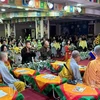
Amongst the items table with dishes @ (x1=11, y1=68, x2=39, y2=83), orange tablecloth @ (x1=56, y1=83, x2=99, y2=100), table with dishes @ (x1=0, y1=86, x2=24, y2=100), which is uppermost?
table with dishes @ (x1=0, y1=86, x2=24, y2=100)

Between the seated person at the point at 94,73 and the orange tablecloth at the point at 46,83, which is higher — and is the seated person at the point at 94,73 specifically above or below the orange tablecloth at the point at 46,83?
above

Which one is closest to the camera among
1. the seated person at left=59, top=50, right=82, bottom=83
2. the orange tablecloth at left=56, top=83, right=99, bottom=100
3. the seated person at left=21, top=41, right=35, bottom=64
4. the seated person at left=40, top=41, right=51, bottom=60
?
the orange tablecloth at left=56, top=83, right=99, bottom=100

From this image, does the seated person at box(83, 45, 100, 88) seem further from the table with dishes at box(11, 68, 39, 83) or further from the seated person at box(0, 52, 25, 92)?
the seated person at box(0, 52, 25, 92)

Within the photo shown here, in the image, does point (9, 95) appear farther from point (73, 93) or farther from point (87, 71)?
point (87, 71)

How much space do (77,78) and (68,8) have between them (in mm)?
5857

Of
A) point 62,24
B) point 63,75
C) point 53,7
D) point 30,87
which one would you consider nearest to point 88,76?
point 63,75

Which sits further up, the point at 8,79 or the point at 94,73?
the point at 94,73

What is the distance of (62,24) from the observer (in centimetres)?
2131

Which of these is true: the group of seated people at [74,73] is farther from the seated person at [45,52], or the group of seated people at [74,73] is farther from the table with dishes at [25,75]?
the seated person at [45,52]

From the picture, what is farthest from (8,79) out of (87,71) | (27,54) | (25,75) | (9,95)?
(27,54)

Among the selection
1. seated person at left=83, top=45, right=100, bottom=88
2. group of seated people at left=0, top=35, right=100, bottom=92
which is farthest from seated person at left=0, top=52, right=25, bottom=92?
seated person at left=83, top=45, right=100, bottom=88

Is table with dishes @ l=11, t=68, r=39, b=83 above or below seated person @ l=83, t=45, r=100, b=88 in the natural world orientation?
below

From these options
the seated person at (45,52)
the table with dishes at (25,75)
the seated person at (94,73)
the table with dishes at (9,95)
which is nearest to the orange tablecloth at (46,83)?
the table with dishes at (25,75)

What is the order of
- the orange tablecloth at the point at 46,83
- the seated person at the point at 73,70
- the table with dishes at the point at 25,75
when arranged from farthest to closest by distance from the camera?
the table with dishes at the point at 25,75 → the seated person at the point at 73,70 → the orange tablecloth at the point at 46,83
